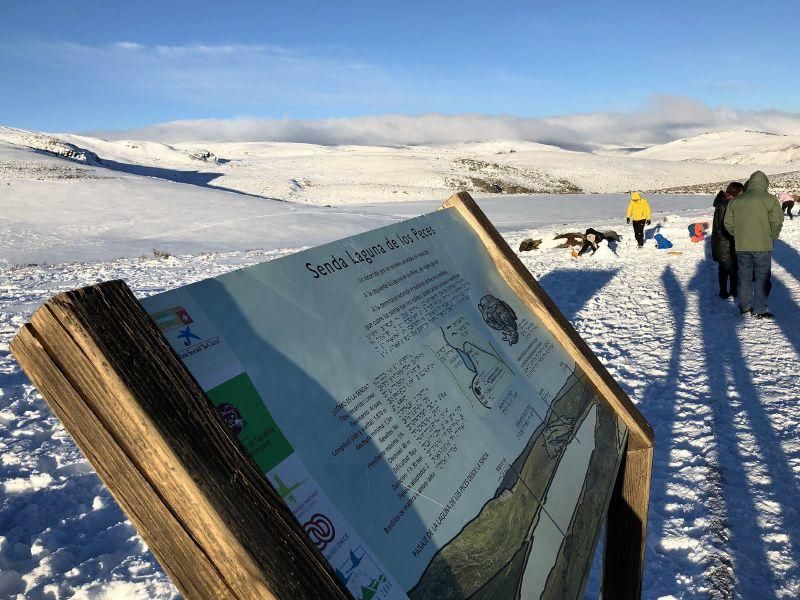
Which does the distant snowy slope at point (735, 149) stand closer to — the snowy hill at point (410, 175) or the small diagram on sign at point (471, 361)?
the snowy hill at point (410, 175)

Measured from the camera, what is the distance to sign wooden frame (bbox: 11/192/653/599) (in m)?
1.05

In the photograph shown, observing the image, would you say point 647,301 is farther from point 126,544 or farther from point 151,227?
point 151,227

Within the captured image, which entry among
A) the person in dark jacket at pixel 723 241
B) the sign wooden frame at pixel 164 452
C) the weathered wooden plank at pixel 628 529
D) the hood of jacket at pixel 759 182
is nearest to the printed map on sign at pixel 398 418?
the sign wooden frame at pixel 164 452

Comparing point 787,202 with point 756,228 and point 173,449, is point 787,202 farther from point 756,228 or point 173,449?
point 173,449

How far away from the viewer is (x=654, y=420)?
5.23m

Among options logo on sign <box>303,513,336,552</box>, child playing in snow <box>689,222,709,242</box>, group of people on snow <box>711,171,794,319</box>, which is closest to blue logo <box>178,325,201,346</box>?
logo on sign <box>303,513,336,552</box>

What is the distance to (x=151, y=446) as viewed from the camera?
106 centimetres

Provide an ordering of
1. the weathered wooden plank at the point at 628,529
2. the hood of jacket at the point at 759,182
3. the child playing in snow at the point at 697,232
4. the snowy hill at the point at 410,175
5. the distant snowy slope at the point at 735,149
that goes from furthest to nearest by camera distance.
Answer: the distant snowy slope at the point at 735,149 < the snowy hill at the point at 410,175 < the child playing in snow at the point at 697,232 < the hood of jacket at the point at 759,182 < the weathered wooden plank at the point at 628,529

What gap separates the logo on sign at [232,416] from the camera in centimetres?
124

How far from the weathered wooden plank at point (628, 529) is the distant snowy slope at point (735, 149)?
8584 centimetres

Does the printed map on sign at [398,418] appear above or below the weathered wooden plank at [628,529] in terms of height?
above

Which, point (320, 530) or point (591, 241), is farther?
point (591, 241)

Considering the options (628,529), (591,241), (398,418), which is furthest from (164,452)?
(591,241)

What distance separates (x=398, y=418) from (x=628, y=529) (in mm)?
1734
